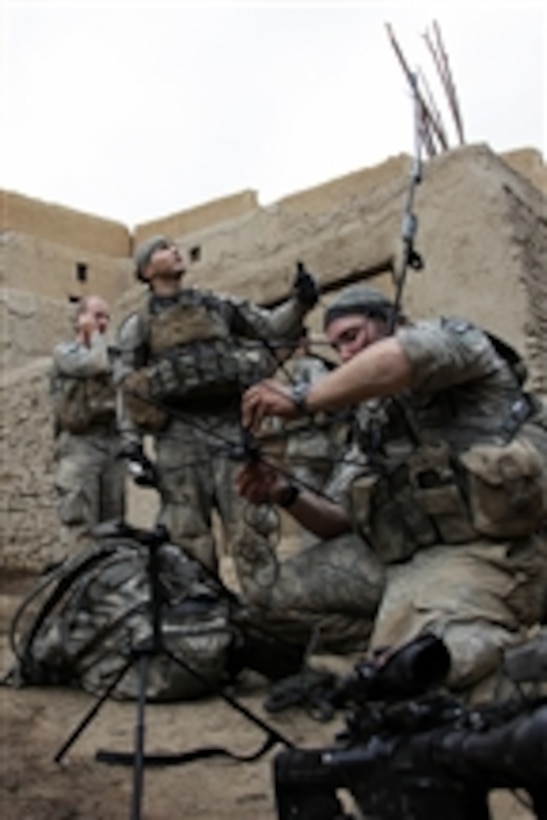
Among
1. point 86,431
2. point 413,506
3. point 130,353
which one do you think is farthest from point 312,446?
point 413,506

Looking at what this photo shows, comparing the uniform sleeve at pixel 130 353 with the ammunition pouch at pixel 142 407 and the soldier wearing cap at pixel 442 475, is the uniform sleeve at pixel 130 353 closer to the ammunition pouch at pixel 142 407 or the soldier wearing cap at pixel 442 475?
the ammunition pouch at pixel 142 407

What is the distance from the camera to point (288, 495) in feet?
8.13

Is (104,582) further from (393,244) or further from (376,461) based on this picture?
(393,244)

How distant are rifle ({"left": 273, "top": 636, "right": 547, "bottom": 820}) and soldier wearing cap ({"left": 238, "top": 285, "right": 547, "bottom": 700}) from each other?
593mm

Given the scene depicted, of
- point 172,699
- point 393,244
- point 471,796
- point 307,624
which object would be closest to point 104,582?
point 172,699

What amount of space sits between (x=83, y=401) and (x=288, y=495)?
88.9 inches

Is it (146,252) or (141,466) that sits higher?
(146,252)

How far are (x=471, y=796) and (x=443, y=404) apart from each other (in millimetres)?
1232

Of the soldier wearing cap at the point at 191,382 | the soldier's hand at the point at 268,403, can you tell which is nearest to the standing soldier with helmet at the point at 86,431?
the soldier wearing cap at the point at 191,382

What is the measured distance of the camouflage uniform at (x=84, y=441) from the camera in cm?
447

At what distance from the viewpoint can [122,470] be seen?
Answer: 478cm

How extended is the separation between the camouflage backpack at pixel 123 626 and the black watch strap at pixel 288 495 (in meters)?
0.47

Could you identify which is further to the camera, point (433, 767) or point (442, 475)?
point (442, 475)

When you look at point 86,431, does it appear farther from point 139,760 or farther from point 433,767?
point 433,767
